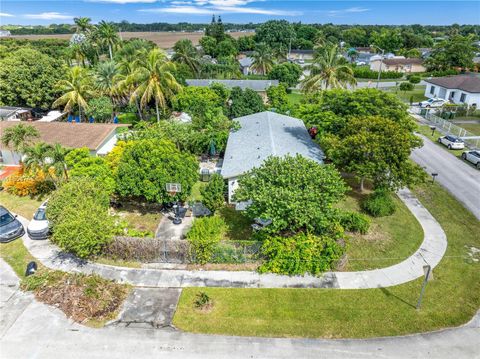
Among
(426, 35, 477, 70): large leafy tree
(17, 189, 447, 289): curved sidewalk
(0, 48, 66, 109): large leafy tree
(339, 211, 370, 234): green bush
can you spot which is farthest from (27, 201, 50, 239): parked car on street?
(426, 35, 477, 70): large leafy tree

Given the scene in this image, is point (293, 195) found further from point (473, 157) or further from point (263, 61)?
point (263, 61)

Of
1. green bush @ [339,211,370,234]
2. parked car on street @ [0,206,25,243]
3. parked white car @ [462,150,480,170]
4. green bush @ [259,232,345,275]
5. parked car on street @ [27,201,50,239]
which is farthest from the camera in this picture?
parked white car @ [462,150,480,170]

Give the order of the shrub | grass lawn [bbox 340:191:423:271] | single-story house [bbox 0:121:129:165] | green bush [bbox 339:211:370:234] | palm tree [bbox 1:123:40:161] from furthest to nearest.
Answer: single-story house [bbox 0:121:129:165] → palm tree [bbox 1:123:40:161] → the shrub → green bush [bbox 339:211:370:234] → grass lawn [bbox 340:191:423:271]

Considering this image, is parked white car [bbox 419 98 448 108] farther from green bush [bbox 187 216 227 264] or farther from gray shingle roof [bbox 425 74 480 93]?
green bush [bbox 187 216 227 264]

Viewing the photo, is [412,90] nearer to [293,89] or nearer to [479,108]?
[479,108]

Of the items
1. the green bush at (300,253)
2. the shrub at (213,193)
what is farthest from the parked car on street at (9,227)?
the green bush at (300,253)

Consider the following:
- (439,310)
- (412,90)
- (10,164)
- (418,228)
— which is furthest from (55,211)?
(412,90)
